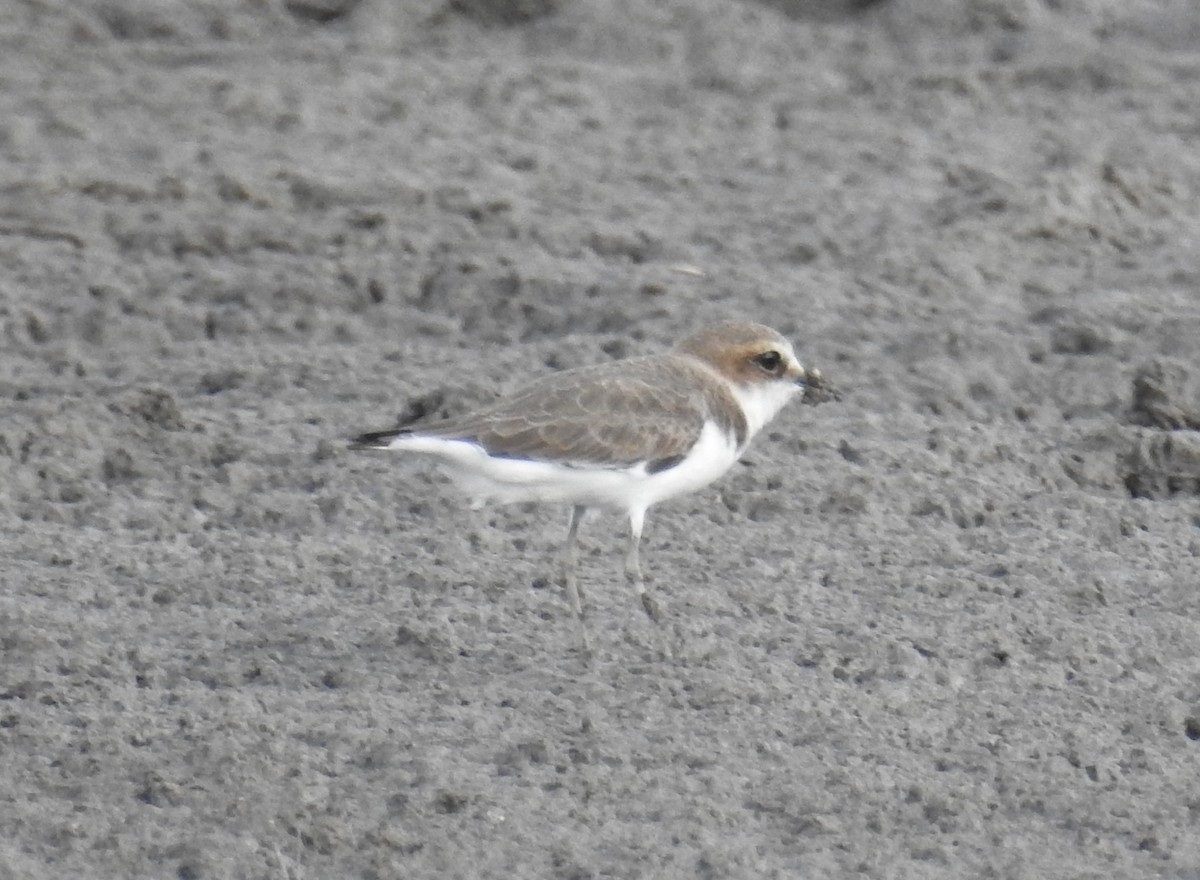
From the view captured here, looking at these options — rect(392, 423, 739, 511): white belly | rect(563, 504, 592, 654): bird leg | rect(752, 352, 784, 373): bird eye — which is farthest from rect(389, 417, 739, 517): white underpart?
rect(752, 352, 784, 373): bird eye

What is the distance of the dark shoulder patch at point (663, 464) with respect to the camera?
614 cm

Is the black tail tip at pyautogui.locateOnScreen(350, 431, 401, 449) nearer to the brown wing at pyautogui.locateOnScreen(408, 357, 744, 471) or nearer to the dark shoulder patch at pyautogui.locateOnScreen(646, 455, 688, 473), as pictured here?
the brown wing at pyautogui.locateOnScreen(408, 357, 744, 471)

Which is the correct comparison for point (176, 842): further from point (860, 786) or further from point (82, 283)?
point (82, 283)

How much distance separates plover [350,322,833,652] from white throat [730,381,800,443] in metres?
0.02

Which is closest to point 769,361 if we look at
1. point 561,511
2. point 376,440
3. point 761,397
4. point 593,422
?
point 761,397

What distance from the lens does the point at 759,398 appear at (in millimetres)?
6672

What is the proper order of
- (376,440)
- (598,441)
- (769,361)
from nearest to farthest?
(376,440)
(598,441)
(769,361)

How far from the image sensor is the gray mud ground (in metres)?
5.37

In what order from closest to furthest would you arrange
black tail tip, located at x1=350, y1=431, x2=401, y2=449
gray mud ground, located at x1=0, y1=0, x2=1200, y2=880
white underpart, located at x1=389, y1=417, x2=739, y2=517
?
gray mud ground, located at x1=0, y1=0, x2=1200, y2=880 → black tail tip, located at x1=350, y1=431, x2=401, y2=449 → white underpart, located at x1=389, y1=417, x2=739, y2=517

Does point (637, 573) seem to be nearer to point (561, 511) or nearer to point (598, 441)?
point (598, 441)

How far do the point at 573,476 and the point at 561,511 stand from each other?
1263 mm

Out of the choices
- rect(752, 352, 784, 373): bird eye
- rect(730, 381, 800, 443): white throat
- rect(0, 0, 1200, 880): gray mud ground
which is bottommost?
rect(0, 0, 1200, 880): gray mud ground

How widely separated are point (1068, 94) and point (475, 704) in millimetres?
6595

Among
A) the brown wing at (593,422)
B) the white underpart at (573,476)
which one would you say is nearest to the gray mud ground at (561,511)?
the white underpart at (573,476)
